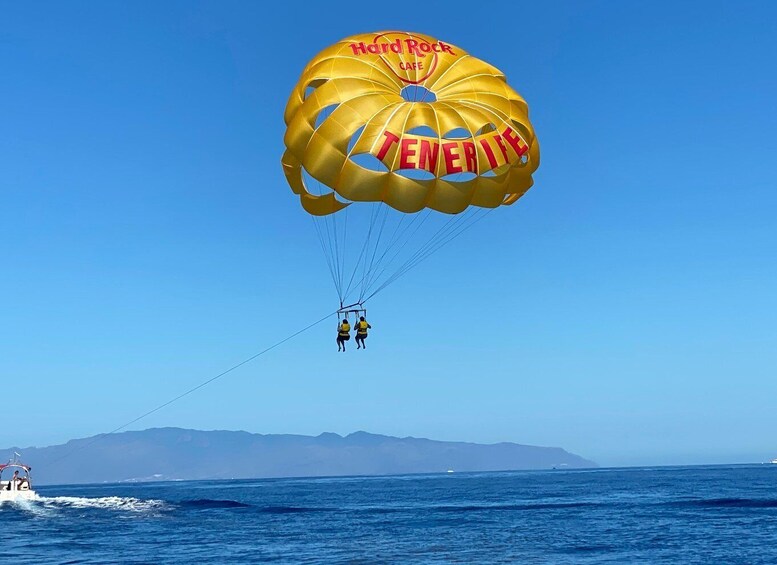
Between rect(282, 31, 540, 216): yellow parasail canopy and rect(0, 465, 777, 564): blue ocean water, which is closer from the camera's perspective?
rect(282, 31, 540, 216): yellow parasail canopy

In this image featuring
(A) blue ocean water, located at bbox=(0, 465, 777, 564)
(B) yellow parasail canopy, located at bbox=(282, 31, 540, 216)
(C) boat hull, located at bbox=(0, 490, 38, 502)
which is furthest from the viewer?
(C) boat hull, located at bbox=(0, 490, 38, 502)

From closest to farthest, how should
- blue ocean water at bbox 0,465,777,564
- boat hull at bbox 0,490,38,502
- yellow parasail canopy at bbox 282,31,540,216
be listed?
1. yellow parasail canopy at bbox 282,31,540,216
2. blue ocean water at bbox 0,465,777,564
3. boat hull at bbox 0,490,38,502

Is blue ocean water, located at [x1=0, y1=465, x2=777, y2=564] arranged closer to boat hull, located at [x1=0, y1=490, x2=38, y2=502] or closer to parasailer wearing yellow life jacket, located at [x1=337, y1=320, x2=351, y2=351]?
boat hull, located at [x1=0, y1=490, x2=38, y2=502]

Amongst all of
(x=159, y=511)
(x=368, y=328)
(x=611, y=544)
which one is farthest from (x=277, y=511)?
(x=368, y=328)

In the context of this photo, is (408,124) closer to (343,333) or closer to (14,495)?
(343,333)

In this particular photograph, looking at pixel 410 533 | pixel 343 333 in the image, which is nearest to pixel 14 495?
pixel 410 533

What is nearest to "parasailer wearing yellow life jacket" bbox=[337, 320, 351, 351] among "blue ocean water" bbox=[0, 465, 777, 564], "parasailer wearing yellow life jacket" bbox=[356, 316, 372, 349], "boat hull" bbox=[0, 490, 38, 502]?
"parasailer wearing yellow life jacket" bbox=[356, 316, 372, 349]

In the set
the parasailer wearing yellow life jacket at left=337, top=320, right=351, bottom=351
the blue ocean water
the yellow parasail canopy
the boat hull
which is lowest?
the blue ocean water

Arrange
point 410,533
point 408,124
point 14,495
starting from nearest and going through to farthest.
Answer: point 408,124, point 410,533, point 14,495

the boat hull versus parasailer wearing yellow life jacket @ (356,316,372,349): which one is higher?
parasailer wearing yellow life jacket @ (356,316,372,349)

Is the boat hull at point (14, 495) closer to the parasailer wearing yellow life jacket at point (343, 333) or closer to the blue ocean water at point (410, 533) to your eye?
the blue ocean water at point (410, 533)

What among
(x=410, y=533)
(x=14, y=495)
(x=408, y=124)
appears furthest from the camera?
(x=14, y=495)
